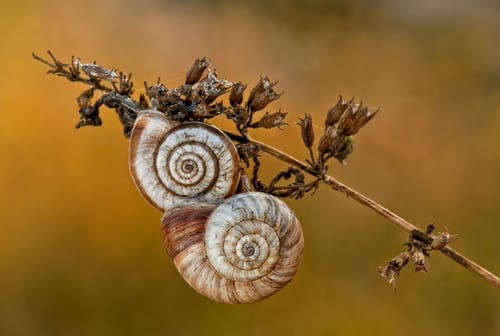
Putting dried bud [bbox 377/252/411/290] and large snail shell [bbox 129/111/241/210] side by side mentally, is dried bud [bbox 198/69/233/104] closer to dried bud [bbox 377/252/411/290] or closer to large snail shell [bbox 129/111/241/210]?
large snail shell [bbox 129/111/241/210]

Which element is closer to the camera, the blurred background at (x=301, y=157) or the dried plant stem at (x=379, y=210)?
the dried plant stem at (x=379, y=210)

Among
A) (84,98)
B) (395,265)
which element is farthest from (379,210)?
(84,98)

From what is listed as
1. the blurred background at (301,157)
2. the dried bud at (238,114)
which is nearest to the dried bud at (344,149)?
the dried bud at (238,114)

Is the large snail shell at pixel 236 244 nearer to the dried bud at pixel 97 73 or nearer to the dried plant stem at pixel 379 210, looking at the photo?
the dried plant stem at pixel 379 210

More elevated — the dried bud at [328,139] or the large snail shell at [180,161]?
the dried bud at [328,139]

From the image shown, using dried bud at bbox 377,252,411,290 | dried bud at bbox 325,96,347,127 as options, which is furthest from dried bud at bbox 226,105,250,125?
dried bud at bbox 377,252,411,290

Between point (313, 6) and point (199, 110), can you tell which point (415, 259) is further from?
point (313, 6)
